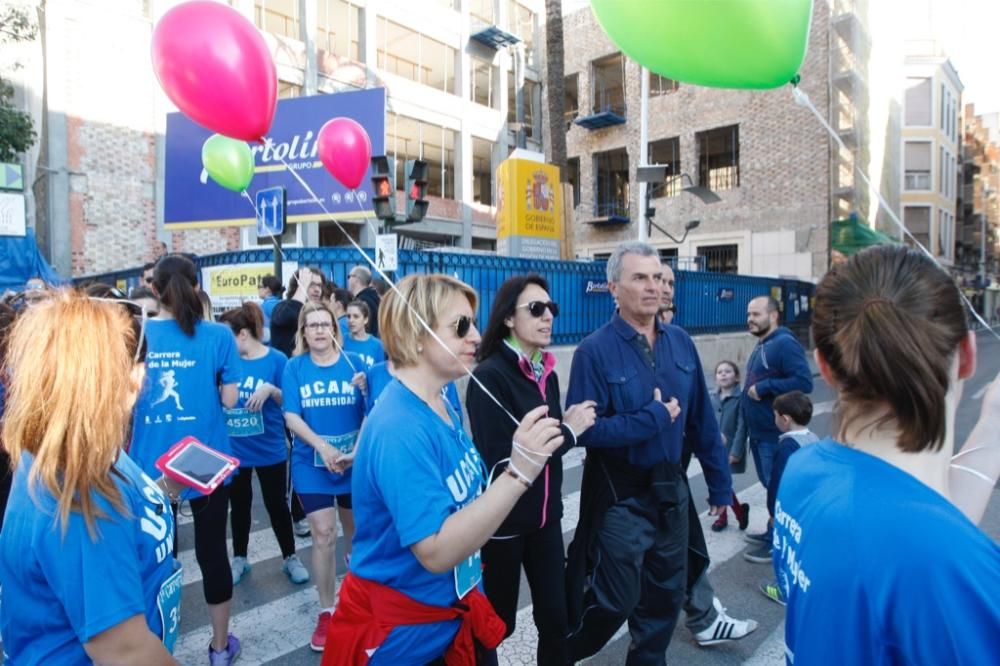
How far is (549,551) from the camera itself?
2.87 meters

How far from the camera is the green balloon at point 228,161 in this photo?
7445mm

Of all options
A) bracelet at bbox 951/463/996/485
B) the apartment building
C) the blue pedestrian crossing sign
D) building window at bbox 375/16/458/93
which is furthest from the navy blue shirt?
building window at bbox 375/16/458/93

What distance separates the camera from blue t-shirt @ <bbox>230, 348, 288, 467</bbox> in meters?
4.40

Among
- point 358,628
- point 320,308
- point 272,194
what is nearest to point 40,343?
point 358,628

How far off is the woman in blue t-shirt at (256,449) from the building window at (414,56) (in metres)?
21.3

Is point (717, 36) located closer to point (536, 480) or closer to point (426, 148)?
point (536, 480)

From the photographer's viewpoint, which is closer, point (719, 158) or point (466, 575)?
point (466, 575)

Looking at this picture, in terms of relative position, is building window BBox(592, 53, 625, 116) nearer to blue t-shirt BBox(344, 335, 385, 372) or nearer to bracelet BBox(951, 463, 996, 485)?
blue t-shirt BBox(344, 335, 385, 372)

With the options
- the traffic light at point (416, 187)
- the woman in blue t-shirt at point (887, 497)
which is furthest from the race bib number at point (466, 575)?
the traffic light at point (416, 187)

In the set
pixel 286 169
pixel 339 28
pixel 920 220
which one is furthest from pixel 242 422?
pixel 920 220

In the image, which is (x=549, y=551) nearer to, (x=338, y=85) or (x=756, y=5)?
(x=756, y=5)

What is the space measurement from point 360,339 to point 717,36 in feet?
11.1

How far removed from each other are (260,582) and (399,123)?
2183 centimetres

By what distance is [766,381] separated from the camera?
492 cm
